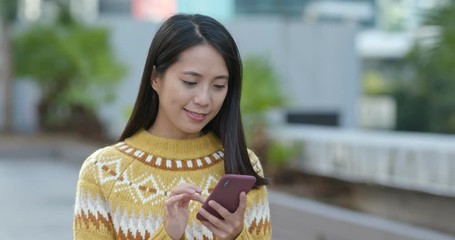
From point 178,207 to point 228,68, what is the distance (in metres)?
0.34

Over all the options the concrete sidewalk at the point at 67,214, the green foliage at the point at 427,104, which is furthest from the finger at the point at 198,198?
the green foliage at the point at 427,104

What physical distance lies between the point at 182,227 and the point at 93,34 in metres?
19.7

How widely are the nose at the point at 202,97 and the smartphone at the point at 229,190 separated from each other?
0.72ft

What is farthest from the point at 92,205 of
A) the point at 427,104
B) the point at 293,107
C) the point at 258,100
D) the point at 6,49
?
the point at 427,104

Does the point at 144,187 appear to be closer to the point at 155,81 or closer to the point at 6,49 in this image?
the point at 155,81

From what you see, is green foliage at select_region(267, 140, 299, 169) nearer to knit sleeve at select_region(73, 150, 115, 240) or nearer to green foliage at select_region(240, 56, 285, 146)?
green foliage at select_region(240, 56, 285, 146)

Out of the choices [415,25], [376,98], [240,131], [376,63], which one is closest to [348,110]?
[376,98]

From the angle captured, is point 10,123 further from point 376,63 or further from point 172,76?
point 172,76

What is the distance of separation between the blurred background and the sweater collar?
459 mm

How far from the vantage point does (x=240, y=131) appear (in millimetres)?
2312

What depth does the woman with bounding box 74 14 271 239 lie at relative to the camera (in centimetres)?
216

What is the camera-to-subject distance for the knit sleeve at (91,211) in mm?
2199

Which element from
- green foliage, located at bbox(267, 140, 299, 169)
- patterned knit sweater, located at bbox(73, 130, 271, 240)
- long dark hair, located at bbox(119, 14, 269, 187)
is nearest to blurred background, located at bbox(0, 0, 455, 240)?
green foliage, located at bbox(267, 140, 299, 169)

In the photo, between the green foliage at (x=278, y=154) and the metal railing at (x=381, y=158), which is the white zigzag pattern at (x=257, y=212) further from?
the green foliage at (x=278, y=154)
